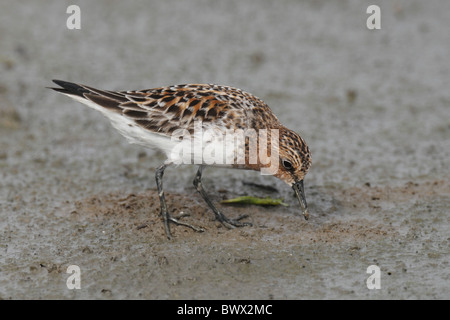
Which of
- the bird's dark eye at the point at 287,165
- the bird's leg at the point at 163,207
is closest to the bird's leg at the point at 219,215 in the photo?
the bird's leg at the point at 163,207

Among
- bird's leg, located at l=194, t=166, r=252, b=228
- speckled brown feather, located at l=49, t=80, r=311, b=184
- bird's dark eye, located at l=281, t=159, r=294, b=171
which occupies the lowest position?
bird's leg, located at l=194, t=166, r=252, b=228

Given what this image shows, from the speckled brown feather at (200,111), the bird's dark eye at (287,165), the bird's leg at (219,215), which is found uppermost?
the speckled brown feather at (200,111)

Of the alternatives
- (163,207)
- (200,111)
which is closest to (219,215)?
(163,207)

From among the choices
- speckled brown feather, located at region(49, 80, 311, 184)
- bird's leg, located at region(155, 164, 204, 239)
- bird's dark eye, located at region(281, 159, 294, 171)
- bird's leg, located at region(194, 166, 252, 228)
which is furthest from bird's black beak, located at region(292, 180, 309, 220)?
bird's leg, located at region(155, 164, 204, 239)

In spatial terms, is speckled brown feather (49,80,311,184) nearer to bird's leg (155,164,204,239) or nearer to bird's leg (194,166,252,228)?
bird's leg (155,164,204,239)

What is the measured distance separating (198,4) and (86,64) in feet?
12.1

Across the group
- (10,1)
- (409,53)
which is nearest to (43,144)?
(10,1)

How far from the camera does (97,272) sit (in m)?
6.59

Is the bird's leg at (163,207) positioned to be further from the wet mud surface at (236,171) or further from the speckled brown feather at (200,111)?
the speckled brown feather at (200,111)

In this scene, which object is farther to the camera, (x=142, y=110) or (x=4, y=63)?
(x=4, y=63)
